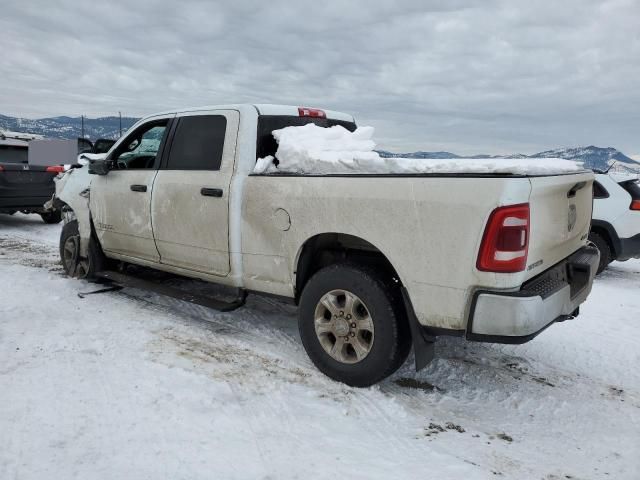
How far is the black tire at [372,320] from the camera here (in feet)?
10.1

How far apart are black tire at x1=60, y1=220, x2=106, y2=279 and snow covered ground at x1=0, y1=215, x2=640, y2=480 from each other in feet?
2.63

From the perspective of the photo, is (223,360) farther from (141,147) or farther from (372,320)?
(141,147)

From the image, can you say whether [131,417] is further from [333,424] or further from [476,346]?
[476,346]

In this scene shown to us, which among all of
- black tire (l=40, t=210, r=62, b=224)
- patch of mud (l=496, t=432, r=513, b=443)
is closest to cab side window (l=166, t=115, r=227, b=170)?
patch of mud (l=496, t=432, r=513, b=443)

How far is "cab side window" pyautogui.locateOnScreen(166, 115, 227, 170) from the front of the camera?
4074mm

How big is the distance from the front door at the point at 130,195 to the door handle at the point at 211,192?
0.76 meters

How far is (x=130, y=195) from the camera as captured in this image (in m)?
4.75

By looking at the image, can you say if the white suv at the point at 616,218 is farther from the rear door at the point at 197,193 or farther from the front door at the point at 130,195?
the front door at the point at 130,195

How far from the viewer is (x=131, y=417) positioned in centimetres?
280

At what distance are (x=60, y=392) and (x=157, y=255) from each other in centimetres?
176

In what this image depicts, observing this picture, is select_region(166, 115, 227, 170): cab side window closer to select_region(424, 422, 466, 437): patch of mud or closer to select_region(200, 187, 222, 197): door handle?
select_region(200, 187, 222, 197): door handle

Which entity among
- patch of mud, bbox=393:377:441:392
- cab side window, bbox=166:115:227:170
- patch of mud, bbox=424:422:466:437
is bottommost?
patch of mud, bbox=424:422:466:437

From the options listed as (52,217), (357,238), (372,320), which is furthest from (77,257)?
(52,217)

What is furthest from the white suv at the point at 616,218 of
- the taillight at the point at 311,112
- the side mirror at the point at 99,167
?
the side mirror at the point at 99,167
